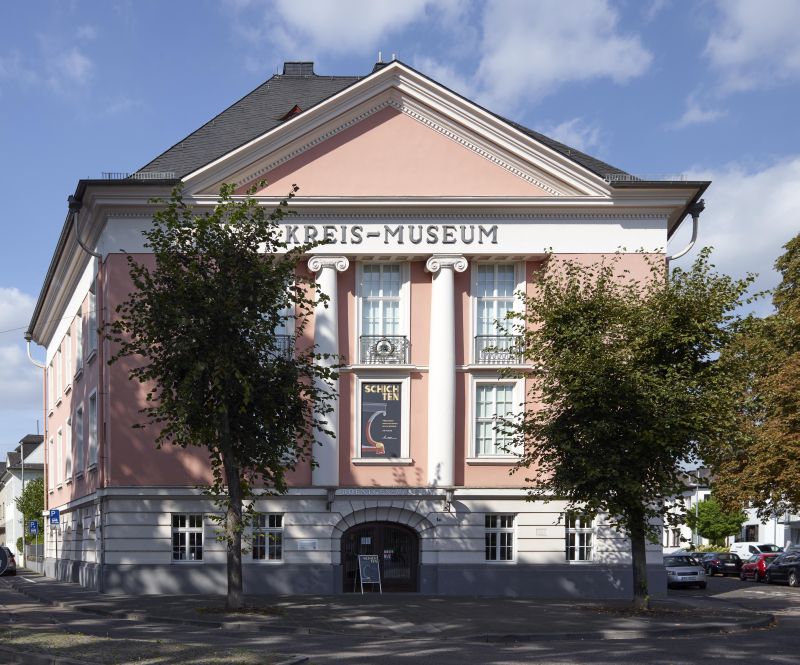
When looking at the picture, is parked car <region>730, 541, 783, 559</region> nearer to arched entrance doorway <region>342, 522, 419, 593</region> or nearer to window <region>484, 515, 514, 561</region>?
window <region>484, 515, 514, 561</region>

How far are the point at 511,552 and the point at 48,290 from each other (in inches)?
966

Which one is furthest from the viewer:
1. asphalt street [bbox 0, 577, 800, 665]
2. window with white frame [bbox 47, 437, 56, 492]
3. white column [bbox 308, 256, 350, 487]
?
window with white frame [bbox 47, 437, 56, 492]

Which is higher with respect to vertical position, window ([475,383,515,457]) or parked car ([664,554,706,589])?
window ([475,383,515,457])

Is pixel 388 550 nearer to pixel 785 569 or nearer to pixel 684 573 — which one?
pixel 684 573

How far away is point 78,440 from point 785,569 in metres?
26.8

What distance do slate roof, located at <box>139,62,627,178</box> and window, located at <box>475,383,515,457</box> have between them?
6.77 m

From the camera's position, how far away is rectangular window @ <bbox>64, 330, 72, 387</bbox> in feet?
145

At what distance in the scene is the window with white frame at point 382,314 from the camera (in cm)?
3353

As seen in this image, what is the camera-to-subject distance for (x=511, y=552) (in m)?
33.2

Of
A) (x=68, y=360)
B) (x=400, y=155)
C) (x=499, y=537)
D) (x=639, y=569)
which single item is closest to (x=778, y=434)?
(x=499, y=537)

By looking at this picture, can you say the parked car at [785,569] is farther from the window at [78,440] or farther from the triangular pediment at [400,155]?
the window at [78,440]

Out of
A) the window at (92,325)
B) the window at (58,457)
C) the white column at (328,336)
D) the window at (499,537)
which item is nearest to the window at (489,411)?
the window at (499,537)

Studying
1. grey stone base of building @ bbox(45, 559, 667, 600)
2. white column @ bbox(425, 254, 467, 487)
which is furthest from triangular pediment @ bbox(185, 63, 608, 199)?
grey stone base of building @ bbox(45, 559, 667, 600)

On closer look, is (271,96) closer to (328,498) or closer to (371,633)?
(328,498)
